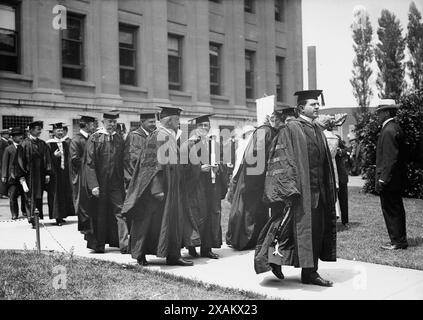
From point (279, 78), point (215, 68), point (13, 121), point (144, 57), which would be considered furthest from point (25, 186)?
point (279, 78)

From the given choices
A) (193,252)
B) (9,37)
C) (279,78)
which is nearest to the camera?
(193,252)

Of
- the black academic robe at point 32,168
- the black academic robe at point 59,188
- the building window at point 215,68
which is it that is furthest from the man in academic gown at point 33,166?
the building window at point 215,68

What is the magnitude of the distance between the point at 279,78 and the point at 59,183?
780 inches

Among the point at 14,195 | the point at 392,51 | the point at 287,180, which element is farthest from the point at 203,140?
the point at 392,51

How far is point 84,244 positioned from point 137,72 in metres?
13.1

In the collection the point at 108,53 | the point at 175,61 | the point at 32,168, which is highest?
the point at 175,61

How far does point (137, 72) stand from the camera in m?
20.1

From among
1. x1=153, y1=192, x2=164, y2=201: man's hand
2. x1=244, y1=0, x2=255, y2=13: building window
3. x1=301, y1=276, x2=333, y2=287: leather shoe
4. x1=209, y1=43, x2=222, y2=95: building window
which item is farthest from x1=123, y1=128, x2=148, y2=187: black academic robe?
x1=244, y1=0, x2=255, y2=13: building window

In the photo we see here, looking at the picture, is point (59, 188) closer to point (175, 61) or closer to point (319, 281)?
point (319, 281)

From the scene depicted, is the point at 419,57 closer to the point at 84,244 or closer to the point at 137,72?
the point at 137,72

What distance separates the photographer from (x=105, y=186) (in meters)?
7.61

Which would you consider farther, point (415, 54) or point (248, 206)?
point (415, 54)

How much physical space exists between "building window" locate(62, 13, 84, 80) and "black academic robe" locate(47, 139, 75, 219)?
7.41 m

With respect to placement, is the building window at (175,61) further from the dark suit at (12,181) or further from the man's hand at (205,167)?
the man's hand at (205,167)
